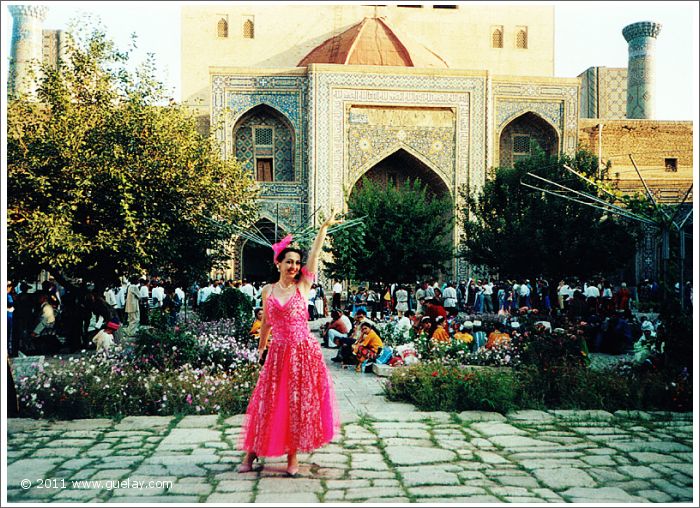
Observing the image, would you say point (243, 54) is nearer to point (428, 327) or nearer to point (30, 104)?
point (30, 104)

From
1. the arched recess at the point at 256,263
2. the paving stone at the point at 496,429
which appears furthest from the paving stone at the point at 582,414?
the arched recess at the point at 256,263

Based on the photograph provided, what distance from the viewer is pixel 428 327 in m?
11.2

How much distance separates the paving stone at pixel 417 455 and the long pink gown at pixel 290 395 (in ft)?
1.78

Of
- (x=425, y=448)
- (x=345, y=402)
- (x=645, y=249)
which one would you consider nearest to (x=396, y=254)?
(x=645, y=249)

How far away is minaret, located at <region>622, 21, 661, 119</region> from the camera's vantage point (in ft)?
95.3

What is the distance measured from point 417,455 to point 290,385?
1092 mm

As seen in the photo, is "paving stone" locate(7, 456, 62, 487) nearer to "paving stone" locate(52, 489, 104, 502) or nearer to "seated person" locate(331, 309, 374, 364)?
"paving stone" locate(52, 489, 104, 502)

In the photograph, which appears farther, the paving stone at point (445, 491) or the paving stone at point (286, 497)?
the paving stone at point (445, 491)

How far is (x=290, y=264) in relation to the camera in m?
4.48

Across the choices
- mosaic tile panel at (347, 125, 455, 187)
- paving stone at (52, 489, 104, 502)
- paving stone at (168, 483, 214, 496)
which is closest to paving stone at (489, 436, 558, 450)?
paving stone at (168, 483, 214, 496)

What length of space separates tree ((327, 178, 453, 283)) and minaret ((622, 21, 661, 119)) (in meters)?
12.7

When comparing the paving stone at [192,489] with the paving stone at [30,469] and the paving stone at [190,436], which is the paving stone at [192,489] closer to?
the paving stone at [30,469]

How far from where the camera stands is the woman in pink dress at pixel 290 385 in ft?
14.1

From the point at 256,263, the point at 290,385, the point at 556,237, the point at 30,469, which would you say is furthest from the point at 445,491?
the point at 256,263
